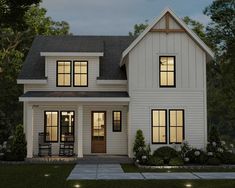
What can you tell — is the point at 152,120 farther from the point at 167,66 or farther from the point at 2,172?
the point at 2,172

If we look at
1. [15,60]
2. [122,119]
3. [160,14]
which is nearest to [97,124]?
[122,119]

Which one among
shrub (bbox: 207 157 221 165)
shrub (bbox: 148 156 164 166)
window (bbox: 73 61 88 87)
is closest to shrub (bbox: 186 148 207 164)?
shrub (bbox: 207 157 221 165)

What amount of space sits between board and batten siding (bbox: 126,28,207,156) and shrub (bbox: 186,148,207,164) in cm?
111

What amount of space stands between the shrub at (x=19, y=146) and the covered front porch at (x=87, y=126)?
1.11 m

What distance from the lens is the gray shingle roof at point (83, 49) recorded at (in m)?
25.4

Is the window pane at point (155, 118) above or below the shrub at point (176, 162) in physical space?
above

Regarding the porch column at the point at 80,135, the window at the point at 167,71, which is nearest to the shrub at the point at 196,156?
the window at the point at 167,71

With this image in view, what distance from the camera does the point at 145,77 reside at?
23844 millimetres

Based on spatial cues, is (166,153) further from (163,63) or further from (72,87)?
(72,87)

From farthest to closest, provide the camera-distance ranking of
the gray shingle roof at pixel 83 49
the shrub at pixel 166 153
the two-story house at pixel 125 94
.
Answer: the gray shingle roof at pixel 83 49 → the two-story house at pixel 125 94 → the shrub at pixel 166 153

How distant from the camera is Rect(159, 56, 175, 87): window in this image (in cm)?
2398

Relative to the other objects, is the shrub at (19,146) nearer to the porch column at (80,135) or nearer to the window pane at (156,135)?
the porch column at (80,135)

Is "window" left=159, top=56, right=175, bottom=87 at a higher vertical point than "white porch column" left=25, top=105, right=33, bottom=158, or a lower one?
higher

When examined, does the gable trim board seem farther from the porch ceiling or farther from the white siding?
the white siding
